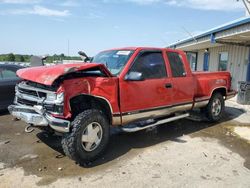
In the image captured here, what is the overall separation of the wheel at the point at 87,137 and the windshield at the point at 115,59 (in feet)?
3.48

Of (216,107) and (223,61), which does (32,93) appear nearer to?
(216,107)

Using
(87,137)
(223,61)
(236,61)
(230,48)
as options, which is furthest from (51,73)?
(223,61)

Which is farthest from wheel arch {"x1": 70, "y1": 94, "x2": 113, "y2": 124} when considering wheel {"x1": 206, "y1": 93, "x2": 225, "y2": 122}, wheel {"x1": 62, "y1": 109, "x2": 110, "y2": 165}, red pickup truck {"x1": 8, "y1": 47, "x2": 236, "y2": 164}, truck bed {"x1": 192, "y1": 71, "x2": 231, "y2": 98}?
wheel {"x1": 206, "y1": 93, "x2": 225, "y2": 122}

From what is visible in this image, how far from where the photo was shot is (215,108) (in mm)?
7719

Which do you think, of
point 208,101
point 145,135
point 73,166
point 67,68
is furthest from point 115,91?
point 208,101

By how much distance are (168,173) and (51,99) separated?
7.22 ft

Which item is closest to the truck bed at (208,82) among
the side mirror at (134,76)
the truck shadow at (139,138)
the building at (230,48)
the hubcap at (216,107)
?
the hubcap at (216,107)

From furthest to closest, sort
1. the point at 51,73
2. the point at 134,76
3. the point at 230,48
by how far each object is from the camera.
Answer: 1. the point at 230,48
2. the point at 134,76
3. the point at 51,73

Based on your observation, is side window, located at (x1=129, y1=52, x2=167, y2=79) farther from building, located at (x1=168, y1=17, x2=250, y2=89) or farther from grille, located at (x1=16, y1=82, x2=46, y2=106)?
building, located at (x1=168, y1=17, x2=250, y2=89)

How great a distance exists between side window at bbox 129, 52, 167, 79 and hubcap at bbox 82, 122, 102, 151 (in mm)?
1333

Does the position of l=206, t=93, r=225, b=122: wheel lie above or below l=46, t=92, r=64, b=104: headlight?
below

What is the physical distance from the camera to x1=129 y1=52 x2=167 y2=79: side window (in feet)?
17.9

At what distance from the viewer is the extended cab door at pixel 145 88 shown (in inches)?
200

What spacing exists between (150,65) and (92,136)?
2021mm
